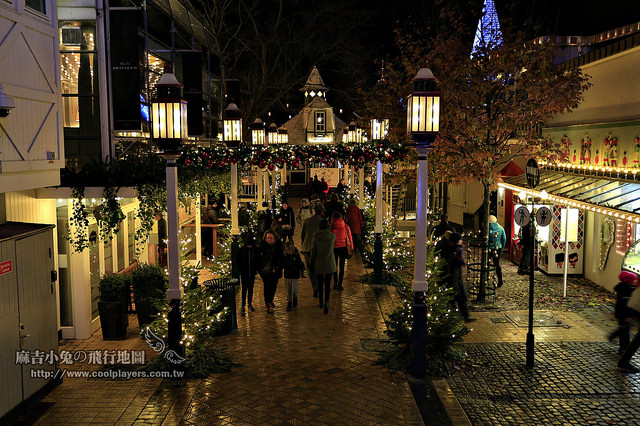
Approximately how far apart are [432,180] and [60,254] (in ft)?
29.0

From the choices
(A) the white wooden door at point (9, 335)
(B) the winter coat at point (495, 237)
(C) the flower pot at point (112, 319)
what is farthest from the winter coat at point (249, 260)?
(B) the winter coat at point (495, 237)

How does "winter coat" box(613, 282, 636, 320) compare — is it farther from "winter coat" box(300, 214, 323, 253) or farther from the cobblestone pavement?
"winter coat" box(300, 214, 323, 253)

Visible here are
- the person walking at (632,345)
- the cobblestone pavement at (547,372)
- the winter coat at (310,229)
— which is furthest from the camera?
the winter coat at (310,229)

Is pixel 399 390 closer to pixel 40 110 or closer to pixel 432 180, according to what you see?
pixel 40 110

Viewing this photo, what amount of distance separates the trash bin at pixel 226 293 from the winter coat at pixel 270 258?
1066mm

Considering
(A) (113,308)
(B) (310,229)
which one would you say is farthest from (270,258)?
(A) (113,308)

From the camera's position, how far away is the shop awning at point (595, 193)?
11523 millimetres

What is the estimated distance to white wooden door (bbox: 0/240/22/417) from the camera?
22.9ft

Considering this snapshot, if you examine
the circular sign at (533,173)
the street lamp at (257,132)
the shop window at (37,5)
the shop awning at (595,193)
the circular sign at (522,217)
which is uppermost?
the shop window at (37,5)

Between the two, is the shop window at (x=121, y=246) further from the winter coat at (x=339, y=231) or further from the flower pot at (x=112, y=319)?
the winter coat at (x=339, y=231)

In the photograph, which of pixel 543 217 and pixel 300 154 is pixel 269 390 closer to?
pixel 543 217

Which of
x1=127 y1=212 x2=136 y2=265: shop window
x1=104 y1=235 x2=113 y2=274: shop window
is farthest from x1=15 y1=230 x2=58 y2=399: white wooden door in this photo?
x1=127 y1=212 x2=136 y2=265: shop window

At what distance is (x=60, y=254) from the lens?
34.2 ft

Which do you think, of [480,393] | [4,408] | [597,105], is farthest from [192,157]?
[597,105]
